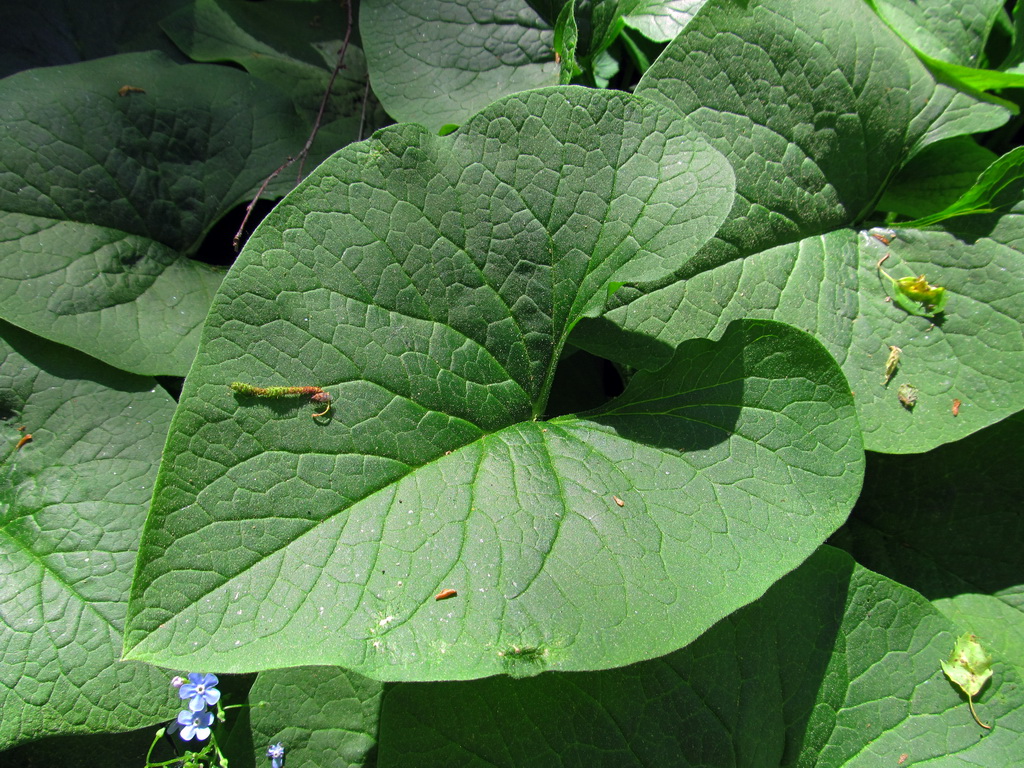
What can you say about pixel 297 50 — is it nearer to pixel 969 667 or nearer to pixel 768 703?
pixel 768 703

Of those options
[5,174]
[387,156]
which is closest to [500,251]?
[387,156]

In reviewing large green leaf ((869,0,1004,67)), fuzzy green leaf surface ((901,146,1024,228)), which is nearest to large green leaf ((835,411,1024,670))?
fuzzy green leaf surface ((901,146,1024,228))

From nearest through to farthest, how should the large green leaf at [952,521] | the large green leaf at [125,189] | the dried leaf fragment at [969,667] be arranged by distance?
the dried leaf fragment at [969,667] < the large green leaf at [125,189] < the large green leaf at [952,521]

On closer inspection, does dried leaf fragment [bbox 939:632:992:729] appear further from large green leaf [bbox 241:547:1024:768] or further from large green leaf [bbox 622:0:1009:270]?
large green leaf [bbox 622:0:1009:270]

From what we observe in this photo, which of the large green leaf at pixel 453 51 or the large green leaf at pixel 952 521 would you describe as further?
the large green leaf at pixel 453 51

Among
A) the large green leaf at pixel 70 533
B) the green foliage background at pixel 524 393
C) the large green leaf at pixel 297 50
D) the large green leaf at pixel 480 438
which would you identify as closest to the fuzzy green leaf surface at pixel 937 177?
the green foliage background at pixel 524 393

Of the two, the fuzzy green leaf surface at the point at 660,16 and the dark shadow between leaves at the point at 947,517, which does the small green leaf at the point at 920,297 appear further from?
the fuzzy green leaf surface at the point at 660,16

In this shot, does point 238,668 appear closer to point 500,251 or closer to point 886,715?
point 500,251
